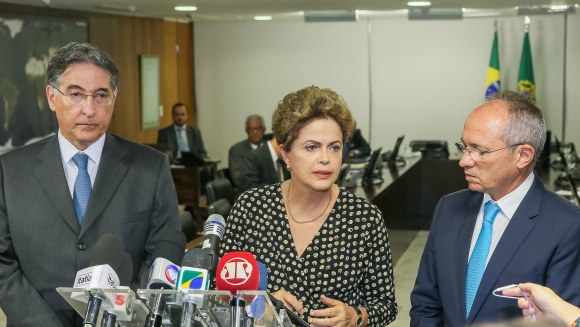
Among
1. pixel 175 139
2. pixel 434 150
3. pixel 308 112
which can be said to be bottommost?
pixel 434 150

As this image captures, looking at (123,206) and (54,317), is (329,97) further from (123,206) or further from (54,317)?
(54,317)

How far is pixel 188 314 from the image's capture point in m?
1.74

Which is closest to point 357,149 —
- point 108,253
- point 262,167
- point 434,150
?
point 434,150

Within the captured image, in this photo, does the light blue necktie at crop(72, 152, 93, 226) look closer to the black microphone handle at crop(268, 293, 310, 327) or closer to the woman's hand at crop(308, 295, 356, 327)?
the woman's hand at crop(308, 295, 356, 327)

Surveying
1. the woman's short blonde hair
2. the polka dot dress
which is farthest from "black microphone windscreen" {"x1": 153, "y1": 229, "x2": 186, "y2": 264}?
the woman's short blonde hair

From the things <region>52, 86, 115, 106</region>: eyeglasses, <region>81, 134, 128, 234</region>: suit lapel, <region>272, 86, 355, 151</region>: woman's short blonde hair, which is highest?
<region>52, 86, 115, 106</region>: eyeglasses

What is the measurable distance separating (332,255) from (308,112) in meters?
0.45

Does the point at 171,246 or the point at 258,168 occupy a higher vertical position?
the point at 171,246

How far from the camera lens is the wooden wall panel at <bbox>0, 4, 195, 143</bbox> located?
38.5 feet

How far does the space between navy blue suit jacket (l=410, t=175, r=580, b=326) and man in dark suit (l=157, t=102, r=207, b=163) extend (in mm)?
10012

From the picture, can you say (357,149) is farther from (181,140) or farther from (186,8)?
(186,8)

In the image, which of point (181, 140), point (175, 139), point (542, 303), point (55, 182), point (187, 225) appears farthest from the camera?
point (181, 140)

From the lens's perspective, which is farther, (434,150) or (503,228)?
(434,150)

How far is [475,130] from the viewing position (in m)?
2.64
